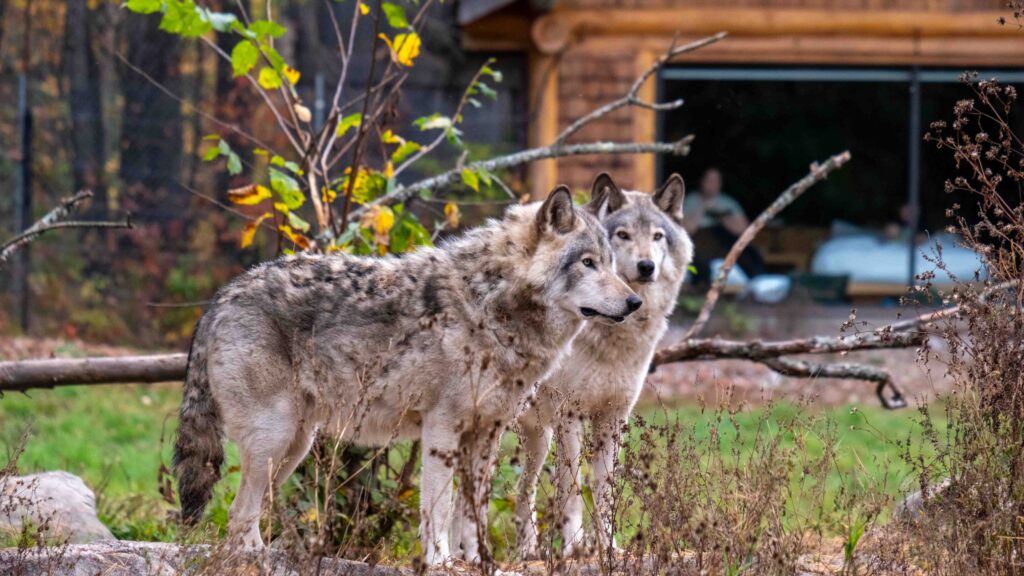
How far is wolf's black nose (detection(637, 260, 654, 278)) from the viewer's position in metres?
6.77

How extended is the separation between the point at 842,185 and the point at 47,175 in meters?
12.0

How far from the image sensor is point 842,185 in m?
20.2

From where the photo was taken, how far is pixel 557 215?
5902 millimetres

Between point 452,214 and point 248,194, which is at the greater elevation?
point 248,194

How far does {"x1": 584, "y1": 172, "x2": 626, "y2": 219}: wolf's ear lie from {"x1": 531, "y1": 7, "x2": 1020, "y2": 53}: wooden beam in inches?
344

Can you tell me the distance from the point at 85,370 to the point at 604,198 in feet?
9.90

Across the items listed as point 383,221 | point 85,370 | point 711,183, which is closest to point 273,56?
point 383,221

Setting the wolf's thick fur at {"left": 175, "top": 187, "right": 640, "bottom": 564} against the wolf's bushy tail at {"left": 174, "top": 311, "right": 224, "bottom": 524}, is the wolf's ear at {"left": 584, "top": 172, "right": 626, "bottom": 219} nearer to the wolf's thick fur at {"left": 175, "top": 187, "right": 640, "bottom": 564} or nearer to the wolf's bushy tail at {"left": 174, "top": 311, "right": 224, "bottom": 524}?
the wolf's thick fur at {"left": 175, "top": 187, "right": 640, "bottom": 564}

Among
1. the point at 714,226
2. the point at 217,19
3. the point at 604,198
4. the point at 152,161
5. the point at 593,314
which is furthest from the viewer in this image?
the point at 714,226

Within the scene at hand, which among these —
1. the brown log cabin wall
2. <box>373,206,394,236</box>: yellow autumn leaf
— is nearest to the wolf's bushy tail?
<box>373,206,394,236</box>: yellow autumn leaf

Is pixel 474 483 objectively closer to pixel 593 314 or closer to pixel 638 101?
pixel 593 314

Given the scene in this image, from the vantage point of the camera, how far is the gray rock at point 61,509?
5996 millimetres

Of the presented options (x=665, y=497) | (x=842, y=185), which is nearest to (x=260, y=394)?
(x=665, y=497)

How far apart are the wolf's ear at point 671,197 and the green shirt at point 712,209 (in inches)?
421
